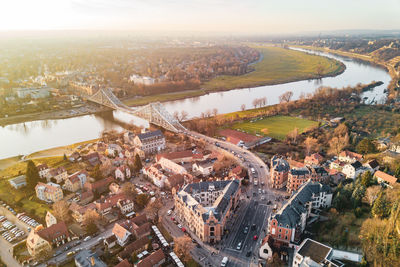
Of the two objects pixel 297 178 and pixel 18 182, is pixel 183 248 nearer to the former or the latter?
pixel 297 178

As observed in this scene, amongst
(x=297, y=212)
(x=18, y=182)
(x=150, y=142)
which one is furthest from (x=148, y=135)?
(x=297, y=212)

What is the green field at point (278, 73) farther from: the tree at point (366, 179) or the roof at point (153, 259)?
the roof at point (153, 259)

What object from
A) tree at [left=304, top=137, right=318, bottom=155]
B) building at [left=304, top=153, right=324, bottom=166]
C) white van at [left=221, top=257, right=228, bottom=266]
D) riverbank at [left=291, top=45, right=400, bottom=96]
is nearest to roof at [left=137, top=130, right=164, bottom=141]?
building at [left=304, top=153, right=324, bottom=166]

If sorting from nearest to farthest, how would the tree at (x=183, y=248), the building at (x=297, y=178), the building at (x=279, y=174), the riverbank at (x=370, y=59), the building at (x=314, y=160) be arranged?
the tree at (x=183, y=248)
the building at (x=297, y=178)
the building at (x=279, y=174)
the building at (x=314, y=160)
the riverbank at (x=370, y=59)

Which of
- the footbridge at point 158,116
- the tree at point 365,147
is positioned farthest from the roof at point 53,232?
the tree at point 365,147

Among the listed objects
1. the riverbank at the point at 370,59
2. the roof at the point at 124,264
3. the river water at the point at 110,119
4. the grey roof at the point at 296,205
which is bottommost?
the river water at the point at 110,119

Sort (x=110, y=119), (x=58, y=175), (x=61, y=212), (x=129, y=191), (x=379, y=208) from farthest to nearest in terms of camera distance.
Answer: (x=110, y=119)
(x=58, y=175)
(x=129, y=191)
(x=61, y=212)
(x=379, y=208)
